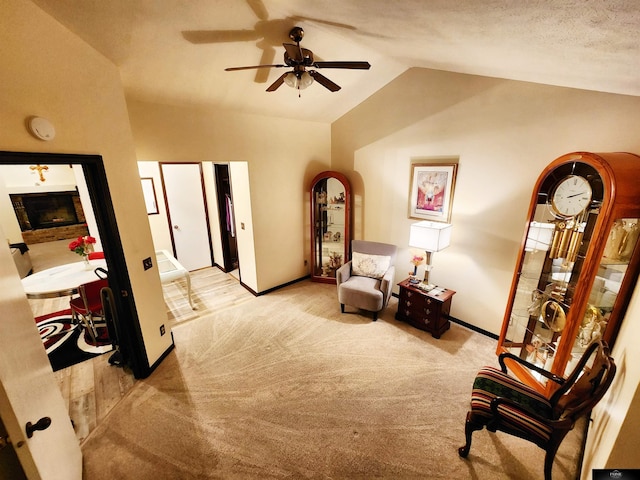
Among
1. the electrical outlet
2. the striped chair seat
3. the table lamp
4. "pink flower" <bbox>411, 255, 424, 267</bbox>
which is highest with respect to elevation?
the table lamp

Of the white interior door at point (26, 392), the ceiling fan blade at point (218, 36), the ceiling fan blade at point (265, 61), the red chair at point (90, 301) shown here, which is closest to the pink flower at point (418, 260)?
the ceiling fan blade at point (265, 61)

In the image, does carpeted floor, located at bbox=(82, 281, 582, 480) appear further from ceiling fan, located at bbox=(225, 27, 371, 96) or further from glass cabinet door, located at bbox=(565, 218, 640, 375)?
ceiling fan, located at bbox=(225, 27, 371, 96)

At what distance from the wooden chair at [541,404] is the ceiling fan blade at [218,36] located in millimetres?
3238

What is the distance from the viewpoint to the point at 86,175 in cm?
208

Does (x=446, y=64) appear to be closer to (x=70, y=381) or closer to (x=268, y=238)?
(x=268, y=238)

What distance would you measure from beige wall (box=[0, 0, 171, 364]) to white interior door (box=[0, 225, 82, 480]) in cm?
86

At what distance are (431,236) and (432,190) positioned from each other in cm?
71

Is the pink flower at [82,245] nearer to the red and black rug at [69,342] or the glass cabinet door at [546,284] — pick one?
the red and black rug at [69,342]

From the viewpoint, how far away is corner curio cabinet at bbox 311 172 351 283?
4.36m

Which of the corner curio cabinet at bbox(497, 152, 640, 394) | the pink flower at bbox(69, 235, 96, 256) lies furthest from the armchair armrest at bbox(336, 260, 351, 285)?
the pink flower at bbox(69, 235, 96, 256)

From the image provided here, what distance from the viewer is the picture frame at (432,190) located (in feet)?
10.5

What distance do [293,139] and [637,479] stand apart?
4388 mm

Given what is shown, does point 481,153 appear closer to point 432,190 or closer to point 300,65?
point 432,190

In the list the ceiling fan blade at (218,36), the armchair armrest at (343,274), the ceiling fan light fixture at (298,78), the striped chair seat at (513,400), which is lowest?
the striped chair seat at (513,400)
